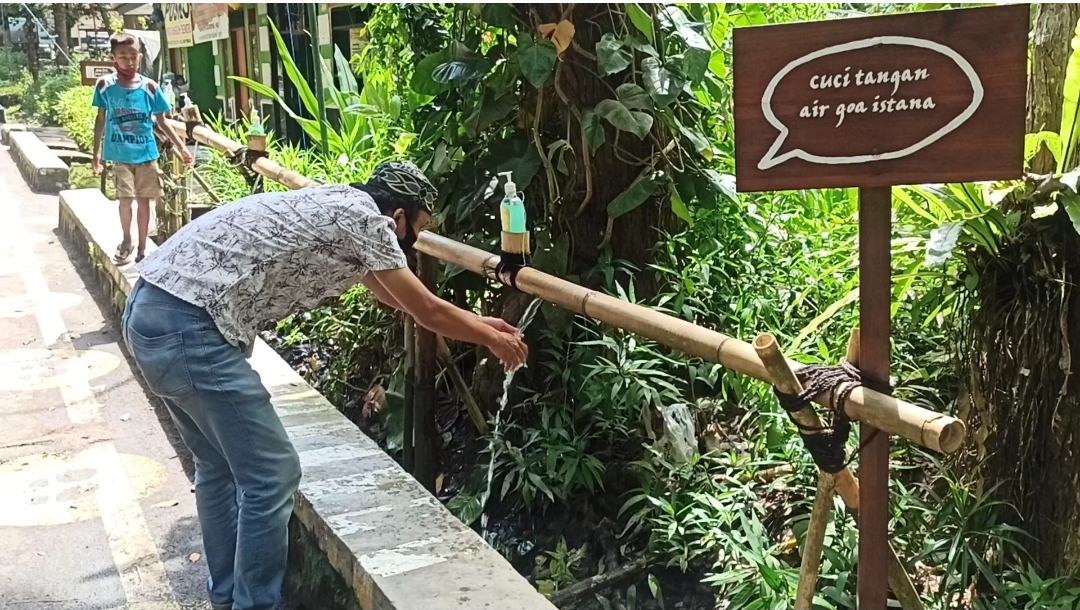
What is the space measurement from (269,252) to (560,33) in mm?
1564

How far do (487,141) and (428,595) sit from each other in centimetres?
221

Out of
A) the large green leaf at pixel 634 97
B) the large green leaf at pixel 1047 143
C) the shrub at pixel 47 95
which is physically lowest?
the large green leaf at pixel 1047 143

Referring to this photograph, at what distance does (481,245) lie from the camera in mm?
3959

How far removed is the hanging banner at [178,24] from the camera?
46.8 ft

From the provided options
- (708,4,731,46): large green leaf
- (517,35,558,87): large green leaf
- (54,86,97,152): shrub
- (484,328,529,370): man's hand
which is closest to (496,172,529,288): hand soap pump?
(484,328,529,370): man's hand

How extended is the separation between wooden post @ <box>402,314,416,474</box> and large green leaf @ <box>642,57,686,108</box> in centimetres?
131

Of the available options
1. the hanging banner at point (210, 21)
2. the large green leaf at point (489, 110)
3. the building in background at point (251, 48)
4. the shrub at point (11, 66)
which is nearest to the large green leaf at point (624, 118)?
the large green leaf at point (489, 110)

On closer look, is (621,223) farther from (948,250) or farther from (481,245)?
(948,250)

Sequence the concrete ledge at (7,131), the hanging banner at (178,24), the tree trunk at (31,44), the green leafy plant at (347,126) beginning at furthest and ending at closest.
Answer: the tree trunk at (31,44)
the concrete ledge at (7,131)
the hanging banner at (178,24)
the green leafy plant at (347,126)

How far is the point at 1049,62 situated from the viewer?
2797 millimetres

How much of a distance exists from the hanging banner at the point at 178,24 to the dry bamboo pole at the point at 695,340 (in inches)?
491

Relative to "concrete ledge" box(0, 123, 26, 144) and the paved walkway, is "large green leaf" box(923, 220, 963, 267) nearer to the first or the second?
the paved walkway

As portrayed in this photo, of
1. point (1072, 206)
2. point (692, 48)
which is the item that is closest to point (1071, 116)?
point (1072, 206)

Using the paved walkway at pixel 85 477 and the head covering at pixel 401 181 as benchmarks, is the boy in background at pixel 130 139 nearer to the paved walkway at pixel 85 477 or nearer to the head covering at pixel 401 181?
the paved walkway at pixel 85 477
